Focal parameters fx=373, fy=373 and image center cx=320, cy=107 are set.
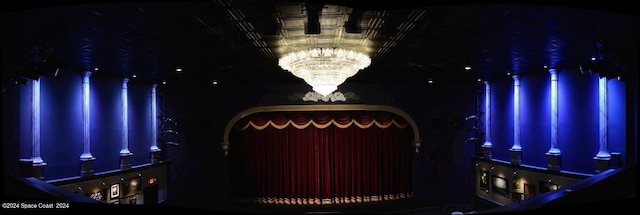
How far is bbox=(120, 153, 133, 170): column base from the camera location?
30.8 ft

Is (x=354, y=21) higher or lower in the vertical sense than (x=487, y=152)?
higher

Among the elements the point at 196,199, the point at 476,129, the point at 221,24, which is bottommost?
the point at 196,199

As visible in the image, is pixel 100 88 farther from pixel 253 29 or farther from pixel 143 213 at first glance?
pixel 143 213

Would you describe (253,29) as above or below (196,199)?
above

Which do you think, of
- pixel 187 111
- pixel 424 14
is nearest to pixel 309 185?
pixel 187 111

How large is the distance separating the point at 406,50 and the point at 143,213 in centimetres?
520

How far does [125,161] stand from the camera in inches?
372

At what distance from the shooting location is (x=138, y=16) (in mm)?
4605

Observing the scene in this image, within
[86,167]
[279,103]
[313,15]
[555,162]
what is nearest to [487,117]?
[555,162]

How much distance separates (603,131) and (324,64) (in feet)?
19.0

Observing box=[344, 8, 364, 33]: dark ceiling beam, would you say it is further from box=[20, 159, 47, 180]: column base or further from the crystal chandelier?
box=[20, 159, 47, 180]: column base

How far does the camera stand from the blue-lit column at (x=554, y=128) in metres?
8.41

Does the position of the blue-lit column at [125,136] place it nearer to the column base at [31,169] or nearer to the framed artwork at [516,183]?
the column base at [31,169]

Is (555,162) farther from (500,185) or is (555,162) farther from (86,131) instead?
(86,131)
